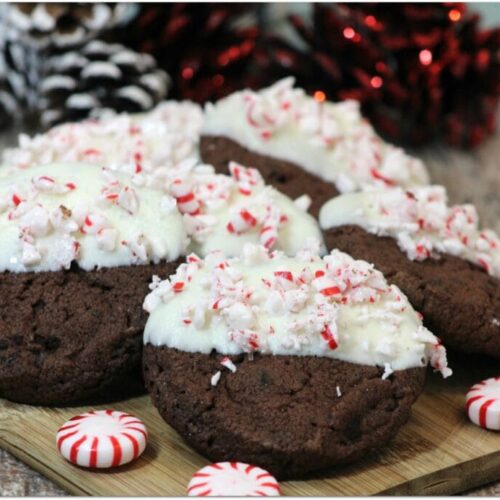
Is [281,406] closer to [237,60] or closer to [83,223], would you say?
[83,223]

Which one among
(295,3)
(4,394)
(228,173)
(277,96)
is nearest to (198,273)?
(4,394)

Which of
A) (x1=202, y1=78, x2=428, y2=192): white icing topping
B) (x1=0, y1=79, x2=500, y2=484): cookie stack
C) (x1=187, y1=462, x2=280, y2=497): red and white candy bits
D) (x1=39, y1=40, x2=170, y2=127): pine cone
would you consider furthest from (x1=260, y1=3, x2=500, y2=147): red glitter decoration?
(x1=187, y1=462, x2=280, y2=497): red and white candy bits

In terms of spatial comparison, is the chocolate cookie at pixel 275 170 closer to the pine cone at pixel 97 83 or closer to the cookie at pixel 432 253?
the cookie at pixel 432 253

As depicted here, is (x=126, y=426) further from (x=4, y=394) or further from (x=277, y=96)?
(x=277, y=96)

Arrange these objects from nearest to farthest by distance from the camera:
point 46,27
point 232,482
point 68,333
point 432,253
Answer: point 232,482 < point 68,333 < point 432,253 < point 46,27

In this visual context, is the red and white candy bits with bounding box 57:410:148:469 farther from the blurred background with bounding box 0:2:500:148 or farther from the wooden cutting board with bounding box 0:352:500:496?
the blurred background with bounding box 0:2:500:148

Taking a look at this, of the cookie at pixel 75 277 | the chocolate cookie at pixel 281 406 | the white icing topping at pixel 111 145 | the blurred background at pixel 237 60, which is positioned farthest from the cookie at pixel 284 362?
the blurred background at pixel 237 60

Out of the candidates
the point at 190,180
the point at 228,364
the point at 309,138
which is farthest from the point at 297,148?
the point at 228,364
